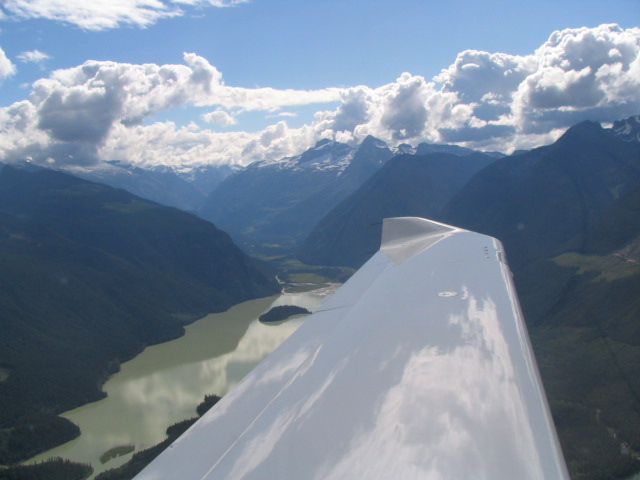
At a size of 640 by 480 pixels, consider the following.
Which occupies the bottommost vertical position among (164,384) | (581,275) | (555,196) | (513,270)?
(164,384)

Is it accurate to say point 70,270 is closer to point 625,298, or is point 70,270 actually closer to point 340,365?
point 625,298

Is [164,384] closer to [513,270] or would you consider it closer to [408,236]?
[408,236]

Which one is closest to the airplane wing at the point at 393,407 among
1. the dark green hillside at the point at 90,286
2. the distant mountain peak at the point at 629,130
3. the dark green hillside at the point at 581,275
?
the dark green hillside at the point at 581,275

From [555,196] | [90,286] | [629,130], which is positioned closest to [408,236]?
[90,286]

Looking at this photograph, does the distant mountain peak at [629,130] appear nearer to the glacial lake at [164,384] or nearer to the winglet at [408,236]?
the glacial lake at [164,384]

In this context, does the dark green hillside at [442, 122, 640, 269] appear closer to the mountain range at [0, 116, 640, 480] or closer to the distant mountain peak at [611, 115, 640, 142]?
the mountain range at [0, 116, 640, 480]

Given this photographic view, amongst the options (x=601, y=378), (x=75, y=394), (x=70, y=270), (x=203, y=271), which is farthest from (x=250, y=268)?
(x=601, y=378)

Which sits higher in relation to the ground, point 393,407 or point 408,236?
point 408,236
